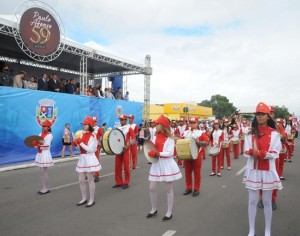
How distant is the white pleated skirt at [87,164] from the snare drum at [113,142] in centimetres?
126

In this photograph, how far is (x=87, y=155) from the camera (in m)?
6.39

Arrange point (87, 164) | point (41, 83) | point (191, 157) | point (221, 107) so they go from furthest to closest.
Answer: point (221, 107) → point (41, 83) → point (191, 157) → point (87, 164)

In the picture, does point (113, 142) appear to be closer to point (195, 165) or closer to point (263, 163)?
point (195, 165)

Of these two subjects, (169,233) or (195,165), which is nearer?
(169,233)

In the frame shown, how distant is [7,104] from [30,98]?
1.15 meters

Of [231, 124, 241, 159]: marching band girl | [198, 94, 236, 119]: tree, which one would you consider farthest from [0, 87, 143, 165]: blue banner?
[198, 94, 236, 119]: tree

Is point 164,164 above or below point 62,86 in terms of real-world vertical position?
below

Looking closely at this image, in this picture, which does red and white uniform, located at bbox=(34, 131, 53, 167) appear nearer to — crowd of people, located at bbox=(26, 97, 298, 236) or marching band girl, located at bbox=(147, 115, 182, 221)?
crowd of people, located at bbox=(26, 97, 298, 236)

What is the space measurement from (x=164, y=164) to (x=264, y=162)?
174 centimetres

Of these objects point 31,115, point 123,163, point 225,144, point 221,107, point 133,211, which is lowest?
point 133,211

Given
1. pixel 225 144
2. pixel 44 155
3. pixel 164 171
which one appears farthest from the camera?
pixel 225 144

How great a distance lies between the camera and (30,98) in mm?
13188

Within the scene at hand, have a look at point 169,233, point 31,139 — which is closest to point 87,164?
point 31,139

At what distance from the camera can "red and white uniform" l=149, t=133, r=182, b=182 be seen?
17.2 feet
